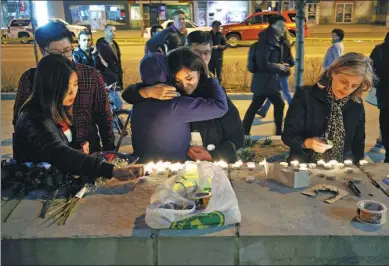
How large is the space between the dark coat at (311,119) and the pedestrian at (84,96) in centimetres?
149

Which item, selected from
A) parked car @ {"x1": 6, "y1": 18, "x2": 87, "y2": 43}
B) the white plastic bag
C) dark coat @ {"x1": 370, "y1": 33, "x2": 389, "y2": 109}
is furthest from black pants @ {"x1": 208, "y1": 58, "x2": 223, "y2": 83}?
parked car @ {"x1": 6, "y1": 18, "x2": 87, "y2": 43}

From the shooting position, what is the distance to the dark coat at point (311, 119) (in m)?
3.23

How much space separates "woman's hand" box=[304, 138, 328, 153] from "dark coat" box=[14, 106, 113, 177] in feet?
4.86

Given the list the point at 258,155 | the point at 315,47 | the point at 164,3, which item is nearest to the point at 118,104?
the point at 258,155

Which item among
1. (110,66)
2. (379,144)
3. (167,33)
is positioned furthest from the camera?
(110,66)

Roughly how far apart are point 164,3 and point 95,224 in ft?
104

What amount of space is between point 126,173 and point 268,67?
4670 millimetres

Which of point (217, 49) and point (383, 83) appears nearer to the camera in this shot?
point (383, 83)

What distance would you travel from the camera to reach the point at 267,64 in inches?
260

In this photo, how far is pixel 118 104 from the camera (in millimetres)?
7637

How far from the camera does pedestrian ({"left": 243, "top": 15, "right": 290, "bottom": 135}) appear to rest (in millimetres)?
6594

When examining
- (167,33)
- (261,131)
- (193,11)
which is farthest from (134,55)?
(193,11)

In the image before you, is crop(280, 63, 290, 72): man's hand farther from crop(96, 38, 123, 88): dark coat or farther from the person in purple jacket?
the person in purple jacket

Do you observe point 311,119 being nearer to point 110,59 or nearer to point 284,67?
point 284,67
